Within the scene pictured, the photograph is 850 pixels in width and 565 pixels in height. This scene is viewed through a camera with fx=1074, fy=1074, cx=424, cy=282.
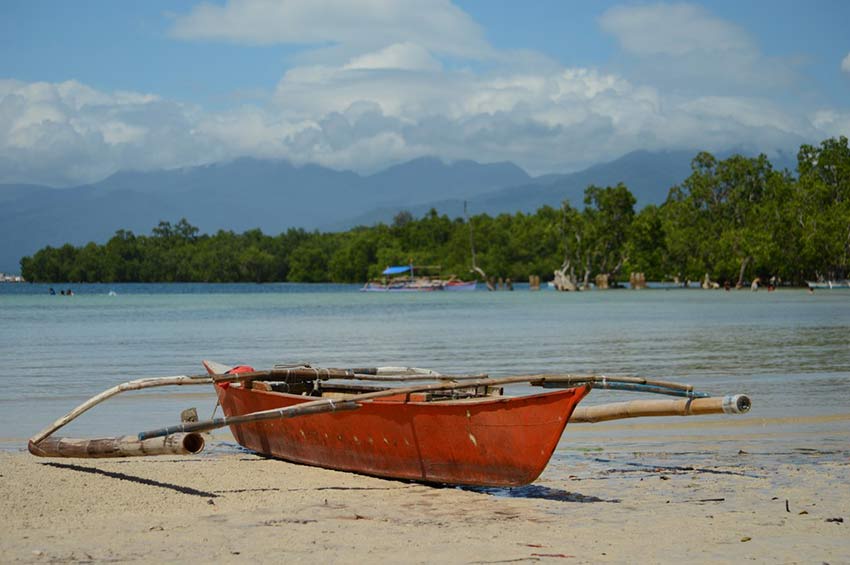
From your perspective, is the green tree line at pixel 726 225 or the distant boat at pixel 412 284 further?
the distant boat at pixel 412 284

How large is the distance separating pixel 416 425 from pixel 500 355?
17.6 meters

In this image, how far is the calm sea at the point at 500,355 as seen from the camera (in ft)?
50.6

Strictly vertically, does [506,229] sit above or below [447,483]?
above

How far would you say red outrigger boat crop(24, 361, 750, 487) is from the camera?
10.1 m

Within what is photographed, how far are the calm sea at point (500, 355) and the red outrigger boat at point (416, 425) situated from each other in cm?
252

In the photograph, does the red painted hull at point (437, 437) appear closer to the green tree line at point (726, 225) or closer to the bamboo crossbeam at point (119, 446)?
the bamboo crossbeam at point (119, 446)

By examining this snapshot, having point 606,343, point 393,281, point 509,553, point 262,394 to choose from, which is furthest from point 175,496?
point 393,281

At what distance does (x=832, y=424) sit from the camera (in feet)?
49.1

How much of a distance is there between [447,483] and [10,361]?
2079 centimetres

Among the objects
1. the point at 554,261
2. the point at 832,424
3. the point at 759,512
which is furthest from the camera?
the point at 554,261

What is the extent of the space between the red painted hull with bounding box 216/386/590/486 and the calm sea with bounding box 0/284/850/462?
3.26 m

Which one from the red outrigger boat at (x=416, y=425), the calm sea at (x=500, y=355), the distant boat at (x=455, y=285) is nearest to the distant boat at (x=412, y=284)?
the distant boat at (x=455, y=285)

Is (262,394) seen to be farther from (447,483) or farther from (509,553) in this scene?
(509,553)

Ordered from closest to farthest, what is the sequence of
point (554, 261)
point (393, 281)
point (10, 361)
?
point (10, 361), point (393, 281), point (554, 261)
